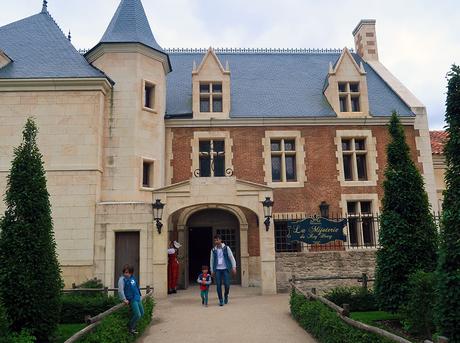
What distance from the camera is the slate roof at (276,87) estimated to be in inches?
764

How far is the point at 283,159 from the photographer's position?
18516 mm

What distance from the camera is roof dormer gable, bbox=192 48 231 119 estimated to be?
744 inches

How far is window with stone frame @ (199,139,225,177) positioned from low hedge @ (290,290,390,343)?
363 inches

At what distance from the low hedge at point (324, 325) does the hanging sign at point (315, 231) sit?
4.46m

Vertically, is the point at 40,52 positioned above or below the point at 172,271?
above

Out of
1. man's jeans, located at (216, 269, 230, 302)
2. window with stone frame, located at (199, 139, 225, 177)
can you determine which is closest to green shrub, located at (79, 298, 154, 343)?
man's jeans, located at (216, 269, 230, 302)

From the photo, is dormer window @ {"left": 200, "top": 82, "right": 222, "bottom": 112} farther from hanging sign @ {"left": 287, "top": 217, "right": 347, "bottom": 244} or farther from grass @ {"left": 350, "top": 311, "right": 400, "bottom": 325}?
grass @ {"left": 350, "top": 311, "right": 400, "bottom": 325}

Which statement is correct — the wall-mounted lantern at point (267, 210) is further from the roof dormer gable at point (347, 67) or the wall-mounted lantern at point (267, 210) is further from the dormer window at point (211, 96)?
the roof dormer gable at point (347, 67)

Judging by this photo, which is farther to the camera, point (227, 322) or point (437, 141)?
point (437, 141)

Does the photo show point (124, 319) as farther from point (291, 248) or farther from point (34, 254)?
point (291, 248)

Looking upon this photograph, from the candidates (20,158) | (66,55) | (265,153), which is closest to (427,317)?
(20,158)

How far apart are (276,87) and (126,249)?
11607 millimetres

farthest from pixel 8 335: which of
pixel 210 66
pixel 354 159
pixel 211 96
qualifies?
pixel 354 159

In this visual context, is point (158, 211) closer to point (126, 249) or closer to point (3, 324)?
point (126, 249)
